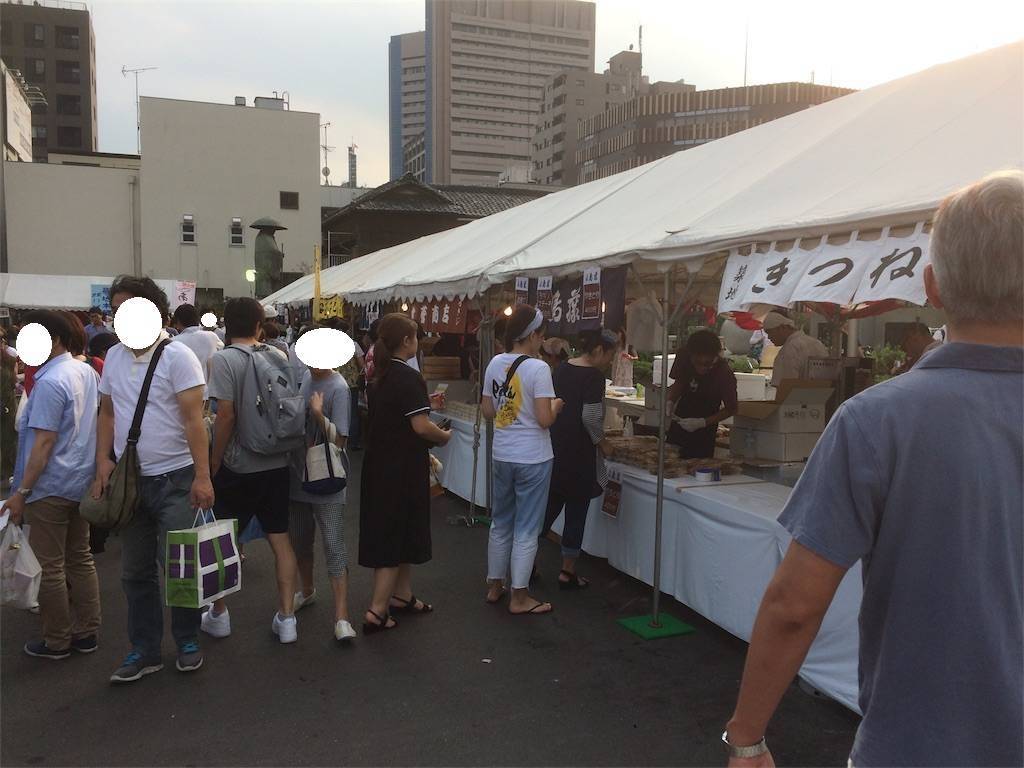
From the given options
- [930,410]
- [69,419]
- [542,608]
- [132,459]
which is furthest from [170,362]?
[930,410]

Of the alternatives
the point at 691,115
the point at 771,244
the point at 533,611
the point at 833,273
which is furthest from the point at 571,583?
the point at 691,115

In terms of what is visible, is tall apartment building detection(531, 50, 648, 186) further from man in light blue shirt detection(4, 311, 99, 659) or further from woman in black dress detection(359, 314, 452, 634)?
man in light blue shirt detection(4, 311, 99, 659)

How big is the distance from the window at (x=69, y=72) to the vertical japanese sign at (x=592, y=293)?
81.9m

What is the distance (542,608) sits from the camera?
452 centimetres

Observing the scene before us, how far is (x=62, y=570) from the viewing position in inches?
146

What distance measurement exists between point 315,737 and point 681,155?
232 inches

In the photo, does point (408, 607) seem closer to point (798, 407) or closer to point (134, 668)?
point (134, 668)

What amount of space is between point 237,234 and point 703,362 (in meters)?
32.7

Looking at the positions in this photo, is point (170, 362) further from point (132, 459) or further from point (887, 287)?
point (887, 287)

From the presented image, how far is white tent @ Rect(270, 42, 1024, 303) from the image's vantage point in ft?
10.9

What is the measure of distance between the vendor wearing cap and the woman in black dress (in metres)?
3.17

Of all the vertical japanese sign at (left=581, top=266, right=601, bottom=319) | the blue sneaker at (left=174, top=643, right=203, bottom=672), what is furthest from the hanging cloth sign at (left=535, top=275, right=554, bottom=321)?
the blue sneaker at (left=174, top=643, right=203, bottom=672)

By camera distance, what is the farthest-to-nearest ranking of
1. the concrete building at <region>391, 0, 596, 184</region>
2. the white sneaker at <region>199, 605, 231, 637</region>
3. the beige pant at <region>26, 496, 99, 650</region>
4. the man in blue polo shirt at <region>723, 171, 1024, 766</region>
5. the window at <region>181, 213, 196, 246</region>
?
the concrete building at <region>391, 0, 596, 184</region>
the window at <region>181, 213, 196, 246</region>
the white sneaker at <region>199, 605, 231, 637</region>
the beige pant at <region>26, 496, 99, 650</region>
the man in blue polo shirt at <region>723, 171, 1024, 766</region>

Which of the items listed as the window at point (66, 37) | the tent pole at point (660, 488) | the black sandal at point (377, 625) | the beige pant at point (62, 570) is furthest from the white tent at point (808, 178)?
the window at point (66, 37)
